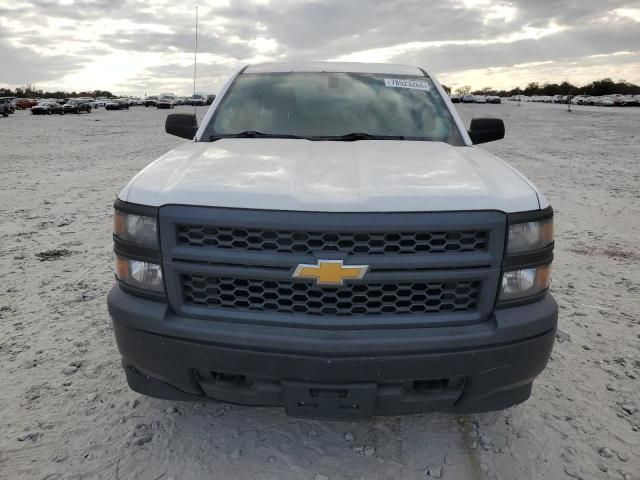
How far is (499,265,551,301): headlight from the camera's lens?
215 cm

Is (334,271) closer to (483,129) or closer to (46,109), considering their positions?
(483,129)

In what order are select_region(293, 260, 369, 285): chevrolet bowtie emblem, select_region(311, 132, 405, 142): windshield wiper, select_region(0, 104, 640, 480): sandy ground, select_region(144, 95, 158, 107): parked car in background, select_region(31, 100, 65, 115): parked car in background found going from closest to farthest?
select_region(293, 260, 369, 285): chevrolet bowtie emblem
select_region(0, 104, 640, 480): sandy ground
select_region(311, 132, 405, 142): windshield wiper
select_region(31, 100, 65, 115): parked car in background
select_region(144, 95, 158, 107): parked car in background

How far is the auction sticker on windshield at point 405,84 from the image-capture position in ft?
12.4

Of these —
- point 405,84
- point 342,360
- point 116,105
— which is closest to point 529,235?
point 342,360

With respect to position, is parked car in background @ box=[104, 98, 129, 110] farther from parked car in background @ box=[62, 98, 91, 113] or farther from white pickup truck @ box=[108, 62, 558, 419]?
white pickup truck @ box=[108, 62, 558, 419]

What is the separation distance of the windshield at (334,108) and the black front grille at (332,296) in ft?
4.77

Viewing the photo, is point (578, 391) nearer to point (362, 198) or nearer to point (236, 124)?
point (362, 198)

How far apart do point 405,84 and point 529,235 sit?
2.02 meters

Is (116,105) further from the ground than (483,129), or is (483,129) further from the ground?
(483,129)

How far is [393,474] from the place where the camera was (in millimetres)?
2344

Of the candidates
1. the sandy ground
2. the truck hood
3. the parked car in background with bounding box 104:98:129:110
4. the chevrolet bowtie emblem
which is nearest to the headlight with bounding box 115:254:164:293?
the truck hood

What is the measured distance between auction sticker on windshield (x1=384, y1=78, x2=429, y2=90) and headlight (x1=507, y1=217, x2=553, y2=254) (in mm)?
1922

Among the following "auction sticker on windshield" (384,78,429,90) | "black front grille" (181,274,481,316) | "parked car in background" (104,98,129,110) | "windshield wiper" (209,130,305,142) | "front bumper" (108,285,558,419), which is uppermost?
"auction sticker on windshield" (384,78,429,90)

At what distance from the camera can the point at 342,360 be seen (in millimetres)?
2012
